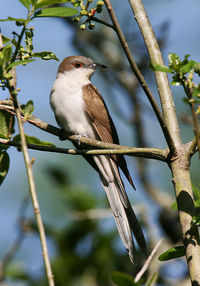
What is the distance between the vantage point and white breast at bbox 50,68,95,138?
4.51 metres

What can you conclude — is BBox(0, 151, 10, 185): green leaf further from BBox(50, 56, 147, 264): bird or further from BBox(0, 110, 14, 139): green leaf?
BBox(50, 56, 147, 264): bird

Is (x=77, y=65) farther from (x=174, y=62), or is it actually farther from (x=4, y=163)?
(x=174, y=62)

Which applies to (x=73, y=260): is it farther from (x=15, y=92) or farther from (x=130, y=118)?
(x=130, y=118)

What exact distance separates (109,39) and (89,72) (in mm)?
3114

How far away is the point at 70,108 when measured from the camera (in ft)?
14.8

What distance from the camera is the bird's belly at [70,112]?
177 inches

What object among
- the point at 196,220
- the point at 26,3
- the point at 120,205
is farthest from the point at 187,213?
the point at 120,205

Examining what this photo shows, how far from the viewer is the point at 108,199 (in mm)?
4219

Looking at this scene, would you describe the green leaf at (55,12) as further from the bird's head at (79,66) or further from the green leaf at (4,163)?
the bird's head at (79,66)

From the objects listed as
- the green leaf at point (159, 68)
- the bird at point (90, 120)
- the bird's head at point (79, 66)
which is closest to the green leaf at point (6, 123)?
the green leaf at point (159, 68)

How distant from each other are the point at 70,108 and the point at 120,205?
1.13 metres

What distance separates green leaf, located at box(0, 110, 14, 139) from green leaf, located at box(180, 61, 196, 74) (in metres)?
1.17

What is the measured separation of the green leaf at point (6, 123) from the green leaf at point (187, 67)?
1166 millimetres

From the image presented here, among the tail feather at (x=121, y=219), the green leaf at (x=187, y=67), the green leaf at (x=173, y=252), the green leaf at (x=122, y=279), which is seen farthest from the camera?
the tail feather at (x=121, y=219)
